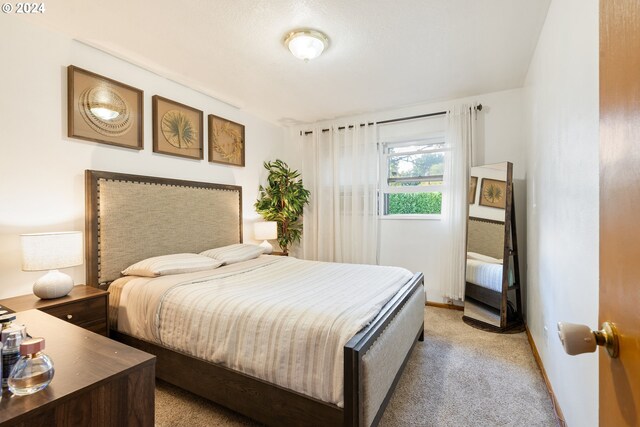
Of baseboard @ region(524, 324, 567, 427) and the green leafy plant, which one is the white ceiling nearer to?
the green leafy plant

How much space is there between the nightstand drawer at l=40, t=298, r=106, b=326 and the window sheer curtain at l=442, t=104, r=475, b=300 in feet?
11.2

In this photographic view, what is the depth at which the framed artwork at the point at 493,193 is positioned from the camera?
3082 mm

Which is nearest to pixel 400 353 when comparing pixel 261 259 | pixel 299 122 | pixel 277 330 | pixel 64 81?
pixel 277 330

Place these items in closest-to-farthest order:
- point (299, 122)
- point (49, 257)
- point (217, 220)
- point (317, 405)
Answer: point (317, 405), point (49, 257), point (217, 220), point (299, 122)

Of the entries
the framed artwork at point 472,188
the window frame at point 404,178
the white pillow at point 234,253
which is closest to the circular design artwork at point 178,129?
the white pillow at point 234,253

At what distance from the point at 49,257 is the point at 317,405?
6.13 feet

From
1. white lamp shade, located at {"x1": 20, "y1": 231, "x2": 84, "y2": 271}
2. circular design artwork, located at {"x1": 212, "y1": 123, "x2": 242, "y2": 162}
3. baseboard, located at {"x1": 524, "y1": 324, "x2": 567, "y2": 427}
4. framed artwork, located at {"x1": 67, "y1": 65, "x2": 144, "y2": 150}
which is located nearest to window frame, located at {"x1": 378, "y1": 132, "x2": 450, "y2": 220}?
baseboard, located at {"x1": 524, "y1": 324, "x2": 567, "y2": 427}

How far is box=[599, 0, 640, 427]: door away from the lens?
51 cm

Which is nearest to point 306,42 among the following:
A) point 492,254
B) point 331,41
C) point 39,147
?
point 331,41

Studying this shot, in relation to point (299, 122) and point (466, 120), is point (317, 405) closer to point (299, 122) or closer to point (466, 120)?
point (466, 120)

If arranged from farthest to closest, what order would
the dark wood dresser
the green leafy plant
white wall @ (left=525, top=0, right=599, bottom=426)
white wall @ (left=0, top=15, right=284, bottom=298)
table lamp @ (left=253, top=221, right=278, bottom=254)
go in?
the green leafy plant < table lamp @ (left=253, top=221, right=278, bottom=254) < white wall @ (left=0, top=15, right=284, bottom=298) < white wall @ (left=525, top=0, right=599, bottom=426) < the dark wood dresser

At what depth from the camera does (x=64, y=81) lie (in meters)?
2.30

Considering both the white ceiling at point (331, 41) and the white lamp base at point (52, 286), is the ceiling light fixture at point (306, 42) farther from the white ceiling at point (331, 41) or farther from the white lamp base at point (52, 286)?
the white lamp base at point (52, 286)

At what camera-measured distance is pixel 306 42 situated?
2.31 metres
